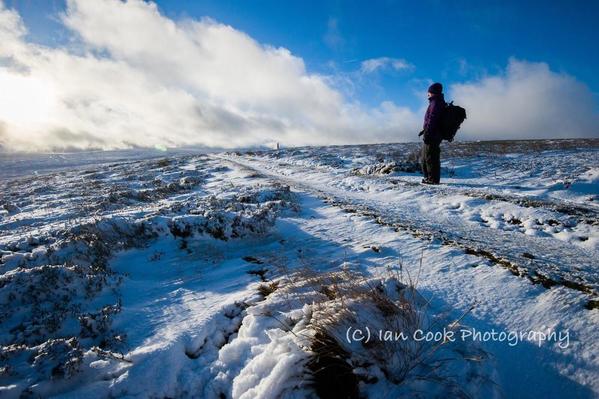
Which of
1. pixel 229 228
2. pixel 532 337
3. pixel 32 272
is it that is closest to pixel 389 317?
pixel 532 337

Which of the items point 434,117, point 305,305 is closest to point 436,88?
point 434,117

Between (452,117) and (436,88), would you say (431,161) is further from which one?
(436,88)

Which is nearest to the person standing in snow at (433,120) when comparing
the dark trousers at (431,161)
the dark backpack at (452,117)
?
the dark trousers at (431,161)

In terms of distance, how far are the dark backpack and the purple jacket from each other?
0.16 m

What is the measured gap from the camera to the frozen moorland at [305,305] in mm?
2588

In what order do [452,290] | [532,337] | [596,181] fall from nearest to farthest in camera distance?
[532,337] → [452,290] → [596,181]

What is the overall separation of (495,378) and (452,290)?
134cm

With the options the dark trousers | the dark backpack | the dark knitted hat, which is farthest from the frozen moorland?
the dark knitted hat

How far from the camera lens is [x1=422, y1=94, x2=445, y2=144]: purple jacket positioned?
10844 millimetres

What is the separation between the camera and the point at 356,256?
5168mm

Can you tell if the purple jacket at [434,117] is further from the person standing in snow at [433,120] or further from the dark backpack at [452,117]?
the dark backpack at [452,117]

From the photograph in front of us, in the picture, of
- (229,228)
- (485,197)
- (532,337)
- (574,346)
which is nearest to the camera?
(574,346)

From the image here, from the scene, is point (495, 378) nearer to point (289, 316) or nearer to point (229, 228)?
point (289, 316)

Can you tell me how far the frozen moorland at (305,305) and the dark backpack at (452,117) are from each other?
390 centimetres
